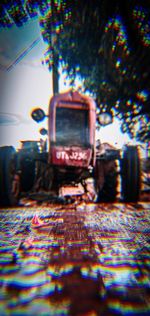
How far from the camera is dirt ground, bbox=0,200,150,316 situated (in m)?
0.78

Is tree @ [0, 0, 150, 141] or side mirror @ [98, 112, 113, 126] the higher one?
tree @ [0, 0, 150, 141]

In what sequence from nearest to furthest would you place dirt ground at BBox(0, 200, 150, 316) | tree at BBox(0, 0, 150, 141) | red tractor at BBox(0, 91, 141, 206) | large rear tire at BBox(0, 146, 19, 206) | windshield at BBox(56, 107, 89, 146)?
dirt ground at BBox(0, 200, 150, 316) < large rear tire at BBox(0, 146, 19, 206) < red tractor at BBox(0, 91, 141, 206) < windshield at BBox(56, 107, 89, 146) < tree at BBox(0, 0, 150, 141)

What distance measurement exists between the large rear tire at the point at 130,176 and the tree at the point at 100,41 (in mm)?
5290

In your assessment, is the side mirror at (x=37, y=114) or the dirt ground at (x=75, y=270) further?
the side mirror at (x=37, y=114)

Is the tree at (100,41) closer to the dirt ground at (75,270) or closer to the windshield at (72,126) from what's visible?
the windshield at (72,126)

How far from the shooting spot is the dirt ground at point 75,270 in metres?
0.78

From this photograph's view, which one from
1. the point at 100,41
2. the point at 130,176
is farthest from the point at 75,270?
the point at 100,41

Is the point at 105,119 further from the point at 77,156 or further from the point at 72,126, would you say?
the point at 77,156

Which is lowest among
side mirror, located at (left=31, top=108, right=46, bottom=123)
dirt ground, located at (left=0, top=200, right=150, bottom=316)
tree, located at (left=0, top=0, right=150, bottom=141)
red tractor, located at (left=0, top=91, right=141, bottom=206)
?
dirt ground, located at (left=0, top=200, right=150, bottom=316)

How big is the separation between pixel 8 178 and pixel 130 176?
220 cm

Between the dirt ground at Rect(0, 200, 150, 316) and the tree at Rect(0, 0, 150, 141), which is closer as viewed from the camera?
the dirt ground at Rect(0, 200, 150, 316)

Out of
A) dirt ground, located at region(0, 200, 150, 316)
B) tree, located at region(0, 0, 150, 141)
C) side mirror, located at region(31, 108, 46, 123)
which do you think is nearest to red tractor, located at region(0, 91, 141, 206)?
side mirror, located at region(31, 108, 46, 123)

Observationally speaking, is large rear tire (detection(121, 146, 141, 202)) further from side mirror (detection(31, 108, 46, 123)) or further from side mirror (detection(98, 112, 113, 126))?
side mirror (detection(31, 108, 46, 123))

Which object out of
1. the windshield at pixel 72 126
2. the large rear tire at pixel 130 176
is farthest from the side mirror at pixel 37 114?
the large rear tire at pixel 130 176
